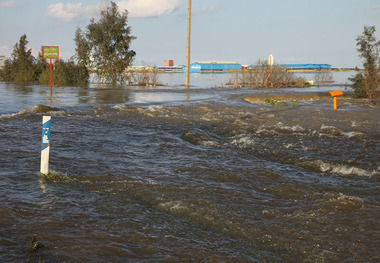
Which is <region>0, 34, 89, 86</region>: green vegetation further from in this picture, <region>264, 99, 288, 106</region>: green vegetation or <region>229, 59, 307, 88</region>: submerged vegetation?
<region>264, 99, 288, 106</region>: green vegetation

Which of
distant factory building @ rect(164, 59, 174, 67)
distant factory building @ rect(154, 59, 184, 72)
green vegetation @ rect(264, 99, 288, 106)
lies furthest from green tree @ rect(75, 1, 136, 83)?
distant factory building @ rect(164, 59, 174, 67)

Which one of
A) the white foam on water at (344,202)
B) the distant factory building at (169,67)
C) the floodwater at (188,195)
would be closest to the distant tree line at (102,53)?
the floodwater at (188,195)

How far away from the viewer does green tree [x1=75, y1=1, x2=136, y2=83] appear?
30.8 meters

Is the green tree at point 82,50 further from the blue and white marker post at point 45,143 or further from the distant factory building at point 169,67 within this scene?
the distant factory building at point 169,67

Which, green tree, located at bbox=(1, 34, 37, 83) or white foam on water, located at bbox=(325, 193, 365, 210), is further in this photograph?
green tree, located at bbox=(1, 34, 37, 83)

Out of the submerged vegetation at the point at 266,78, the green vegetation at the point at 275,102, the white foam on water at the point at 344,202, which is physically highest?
the submerged vegetation at the point at 266,78

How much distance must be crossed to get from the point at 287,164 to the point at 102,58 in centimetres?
2594

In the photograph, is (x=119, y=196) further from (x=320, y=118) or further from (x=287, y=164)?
(x=320, y=118)

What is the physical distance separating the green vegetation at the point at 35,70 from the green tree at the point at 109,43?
6.21ft

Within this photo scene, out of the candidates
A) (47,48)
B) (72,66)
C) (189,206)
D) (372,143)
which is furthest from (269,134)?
(72,66)

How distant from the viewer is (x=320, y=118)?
49.6 ft

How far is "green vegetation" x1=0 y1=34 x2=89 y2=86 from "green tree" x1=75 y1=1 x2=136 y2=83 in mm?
1892

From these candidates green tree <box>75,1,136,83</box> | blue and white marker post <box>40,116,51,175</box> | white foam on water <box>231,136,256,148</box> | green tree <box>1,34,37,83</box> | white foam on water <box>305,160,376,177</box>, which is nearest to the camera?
blue and white marker post <box>40,116,51,175</box>

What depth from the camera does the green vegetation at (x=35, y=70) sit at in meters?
33.2
